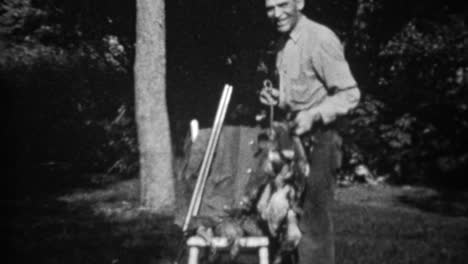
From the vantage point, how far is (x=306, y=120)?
3.86m

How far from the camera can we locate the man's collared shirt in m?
3.87

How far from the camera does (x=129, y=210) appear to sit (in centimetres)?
904

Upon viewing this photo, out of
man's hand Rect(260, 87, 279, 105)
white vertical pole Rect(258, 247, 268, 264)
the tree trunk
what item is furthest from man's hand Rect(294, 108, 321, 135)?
the tree trunk

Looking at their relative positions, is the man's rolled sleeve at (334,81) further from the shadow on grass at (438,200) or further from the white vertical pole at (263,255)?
the shadow on grass at (438,200)

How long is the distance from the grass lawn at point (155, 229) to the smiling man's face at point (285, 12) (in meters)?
2.62

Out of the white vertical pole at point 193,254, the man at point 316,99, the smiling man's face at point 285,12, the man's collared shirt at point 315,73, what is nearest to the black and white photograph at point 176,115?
the white vertical pole at point 193,254

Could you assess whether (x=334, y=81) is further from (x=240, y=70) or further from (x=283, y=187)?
(x=240, y=70)

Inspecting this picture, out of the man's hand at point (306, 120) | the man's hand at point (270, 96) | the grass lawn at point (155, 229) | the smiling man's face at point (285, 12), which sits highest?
the smiling man's face at point (285, 12)

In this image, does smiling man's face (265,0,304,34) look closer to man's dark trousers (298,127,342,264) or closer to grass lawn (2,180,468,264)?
man's dark trousers (298,127,342,264)

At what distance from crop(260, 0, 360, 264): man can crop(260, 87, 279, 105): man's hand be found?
107 mm

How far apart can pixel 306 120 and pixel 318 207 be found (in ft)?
1.70

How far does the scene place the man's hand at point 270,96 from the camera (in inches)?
165

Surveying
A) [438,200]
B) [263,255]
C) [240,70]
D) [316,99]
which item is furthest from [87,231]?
[438,200]

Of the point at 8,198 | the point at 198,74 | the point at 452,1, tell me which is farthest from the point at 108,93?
the point at 452,1
